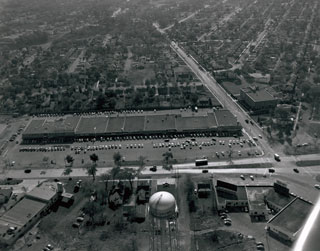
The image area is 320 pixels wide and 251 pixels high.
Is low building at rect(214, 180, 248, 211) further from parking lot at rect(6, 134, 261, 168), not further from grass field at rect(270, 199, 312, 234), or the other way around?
parking lot at rect(6, 134, 261, 168)

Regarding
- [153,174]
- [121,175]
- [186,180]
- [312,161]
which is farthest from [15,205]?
[312,161]

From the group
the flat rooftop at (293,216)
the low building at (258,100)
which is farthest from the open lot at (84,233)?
the low building at (258,100)

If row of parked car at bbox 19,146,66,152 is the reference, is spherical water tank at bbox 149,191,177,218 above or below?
above

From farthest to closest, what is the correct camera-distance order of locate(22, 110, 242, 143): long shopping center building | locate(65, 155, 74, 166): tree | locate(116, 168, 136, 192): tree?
locate(22, 110, 242, 143): long shopping center building → locate(65, 155, 74, 166): tree → locate(116, 168, 136, 192): tree

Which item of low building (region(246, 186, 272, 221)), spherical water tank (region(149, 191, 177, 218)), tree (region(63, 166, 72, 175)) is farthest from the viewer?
tree (region(63, 166, 72, 175))

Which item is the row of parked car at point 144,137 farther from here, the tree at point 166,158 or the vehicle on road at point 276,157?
the vehicle on road at point 276,157

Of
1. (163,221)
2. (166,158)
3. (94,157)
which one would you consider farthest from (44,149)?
(163,221)

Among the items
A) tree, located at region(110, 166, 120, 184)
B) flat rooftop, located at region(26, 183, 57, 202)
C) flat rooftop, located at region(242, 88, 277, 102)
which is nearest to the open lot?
flat rooftop, located at region(26, 183, 57, 202)
